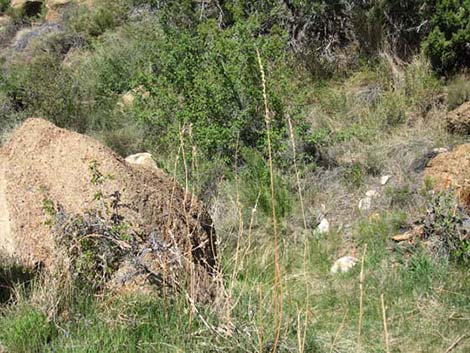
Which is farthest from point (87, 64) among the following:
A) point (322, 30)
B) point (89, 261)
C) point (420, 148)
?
point (89, 261)

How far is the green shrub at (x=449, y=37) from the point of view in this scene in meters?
7.59

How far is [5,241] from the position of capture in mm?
3645

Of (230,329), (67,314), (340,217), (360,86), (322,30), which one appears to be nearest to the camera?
(230,329)

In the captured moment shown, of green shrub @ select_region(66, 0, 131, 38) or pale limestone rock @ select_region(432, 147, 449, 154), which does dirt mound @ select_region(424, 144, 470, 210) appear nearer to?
pale limestone rock @ select_region(432, 147, 449, 154)

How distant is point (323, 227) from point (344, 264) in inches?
28.2

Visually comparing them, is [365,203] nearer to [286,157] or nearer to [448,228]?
[286,157]

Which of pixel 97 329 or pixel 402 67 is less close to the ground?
pixel 97 329

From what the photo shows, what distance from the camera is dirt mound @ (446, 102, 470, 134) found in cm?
638

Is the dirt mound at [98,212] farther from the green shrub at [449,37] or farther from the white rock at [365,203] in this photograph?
the green shrub at [449,37]

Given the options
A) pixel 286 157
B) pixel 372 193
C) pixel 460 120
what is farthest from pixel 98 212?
pixel 460 120

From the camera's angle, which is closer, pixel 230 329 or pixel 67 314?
pixel 230 329

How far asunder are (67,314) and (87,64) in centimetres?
815

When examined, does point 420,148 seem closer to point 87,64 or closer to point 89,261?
point 89,261

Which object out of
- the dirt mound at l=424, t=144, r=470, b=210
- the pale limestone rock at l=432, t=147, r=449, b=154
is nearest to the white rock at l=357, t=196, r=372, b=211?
the dirt mound at l=424, t=144, r=470, b=210
